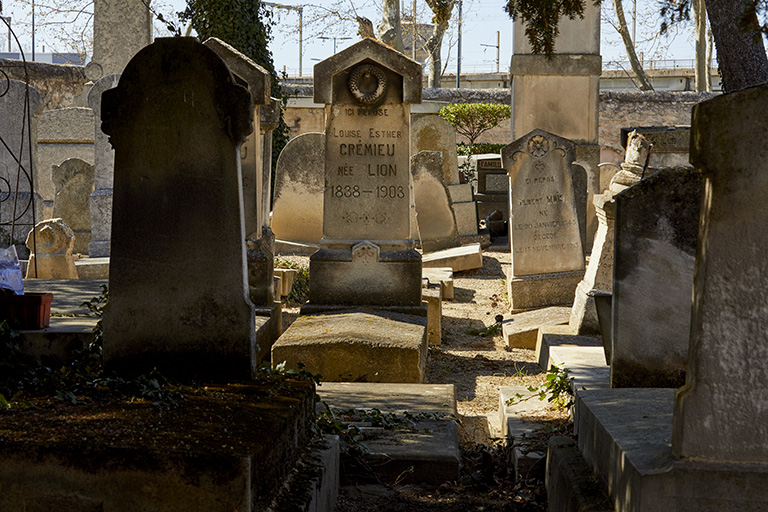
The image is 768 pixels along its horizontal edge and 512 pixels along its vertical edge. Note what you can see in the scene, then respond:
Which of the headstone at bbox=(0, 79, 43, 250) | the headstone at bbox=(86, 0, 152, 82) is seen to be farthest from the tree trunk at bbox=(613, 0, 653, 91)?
the headstone at bbox=(0, 79, 43, 250)

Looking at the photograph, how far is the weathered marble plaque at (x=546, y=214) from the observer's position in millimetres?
9133

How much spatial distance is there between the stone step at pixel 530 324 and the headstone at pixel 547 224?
57 cm

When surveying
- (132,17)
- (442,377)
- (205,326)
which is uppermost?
(132,17)

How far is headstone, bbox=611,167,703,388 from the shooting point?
A: 4.00 meters

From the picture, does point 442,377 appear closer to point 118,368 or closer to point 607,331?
point 607,331

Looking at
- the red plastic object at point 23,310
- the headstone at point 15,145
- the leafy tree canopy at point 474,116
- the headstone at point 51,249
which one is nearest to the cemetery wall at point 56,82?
the leafy tree canopy at point 474,116

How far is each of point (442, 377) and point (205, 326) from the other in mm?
Answer: 3534

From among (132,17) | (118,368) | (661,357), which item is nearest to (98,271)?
(118,368)

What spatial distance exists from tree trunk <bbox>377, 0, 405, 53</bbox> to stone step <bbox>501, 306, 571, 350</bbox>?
13.7 metres

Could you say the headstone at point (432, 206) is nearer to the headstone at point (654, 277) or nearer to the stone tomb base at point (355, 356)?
the stone tomb base at point (355, 356)

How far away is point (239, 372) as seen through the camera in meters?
3.52

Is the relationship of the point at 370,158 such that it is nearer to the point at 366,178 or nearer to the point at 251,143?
the point at 366,178

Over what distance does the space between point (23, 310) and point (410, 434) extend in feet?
6.45

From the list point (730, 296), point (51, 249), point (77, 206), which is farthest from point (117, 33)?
point (730, 296)
